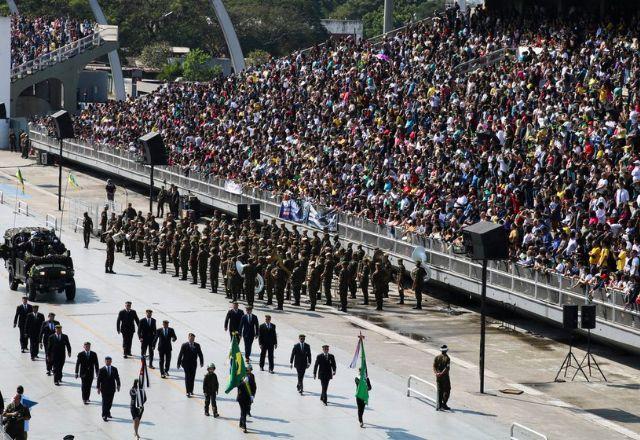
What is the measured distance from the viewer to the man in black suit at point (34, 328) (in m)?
28.3

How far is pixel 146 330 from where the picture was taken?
1104 inches

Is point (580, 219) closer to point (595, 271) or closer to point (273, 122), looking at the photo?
point (595, 271)

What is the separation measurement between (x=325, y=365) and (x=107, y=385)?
3817mm

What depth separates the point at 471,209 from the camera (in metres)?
36.5

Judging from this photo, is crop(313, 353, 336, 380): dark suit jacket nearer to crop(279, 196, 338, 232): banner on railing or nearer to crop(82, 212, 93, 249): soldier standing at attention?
crop(279, 196, 338, 232): banner on railing

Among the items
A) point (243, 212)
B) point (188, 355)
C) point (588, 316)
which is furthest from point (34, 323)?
point (243, 212)

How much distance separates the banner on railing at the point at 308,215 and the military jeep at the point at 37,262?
856cm

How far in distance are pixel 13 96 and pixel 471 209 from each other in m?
41.7

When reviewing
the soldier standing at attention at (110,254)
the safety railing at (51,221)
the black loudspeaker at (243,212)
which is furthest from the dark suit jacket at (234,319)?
the safety railing at (51,221)

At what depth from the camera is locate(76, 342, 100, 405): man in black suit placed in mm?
25062

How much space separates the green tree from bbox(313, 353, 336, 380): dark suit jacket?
85856 millimetres

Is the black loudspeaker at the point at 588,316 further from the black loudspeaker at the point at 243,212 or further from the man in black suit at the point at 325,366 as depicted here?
the black loudspeaker at the point at 243,212

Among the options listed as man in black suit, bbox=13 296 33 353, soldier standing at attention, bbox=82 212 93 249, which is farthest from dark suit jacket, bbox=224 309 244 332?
soldier standing at attention, bbox=82 212 93 249

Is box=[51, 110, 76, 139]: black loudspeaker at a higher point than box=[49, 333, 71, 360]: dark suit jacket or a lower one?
higher
